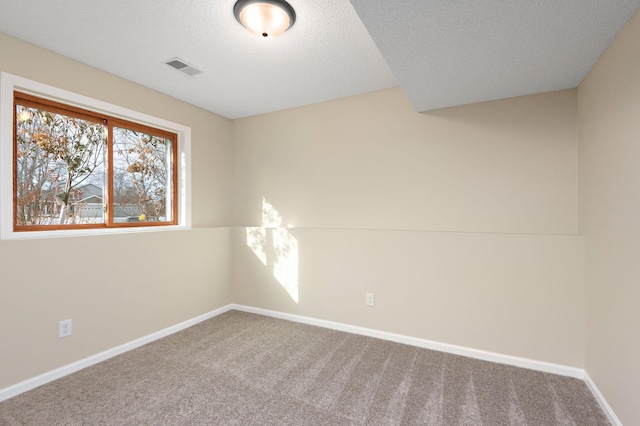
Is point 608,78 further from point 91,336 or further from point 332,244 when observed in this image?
point 91,336

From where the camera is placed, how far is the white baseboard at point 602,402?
5.72 ft

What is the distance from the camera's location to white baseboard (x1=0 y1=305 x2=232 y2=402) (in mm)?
2061

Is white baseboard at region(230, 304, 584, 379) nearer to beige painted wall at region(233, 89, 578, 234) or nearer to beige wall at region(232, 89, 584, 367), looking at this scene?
beige wall at region(232, 89, 584, 367)

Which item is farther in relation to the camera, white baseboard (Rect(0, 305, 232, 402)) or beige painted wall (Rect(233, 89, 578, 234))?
beige painted wall (Rect(233, 89, 578, 234))

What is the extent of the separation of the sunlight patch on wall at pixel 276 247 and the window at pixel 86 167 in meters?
0.87

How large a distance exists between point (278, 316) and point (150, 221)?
1769mm

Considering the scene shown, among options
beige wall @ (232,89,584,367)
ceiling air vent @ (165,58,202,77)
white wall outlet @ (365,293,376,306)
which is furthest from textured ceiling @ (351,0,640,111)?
white wall outlet @ (365,293,376,306)

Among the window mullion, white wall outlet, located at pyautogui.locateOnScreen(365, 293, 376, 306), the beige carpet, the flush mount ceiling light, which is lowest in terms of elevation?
the beige carpet

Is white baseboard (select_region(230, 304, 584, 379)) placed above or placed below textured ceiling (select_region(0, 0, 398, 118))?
below

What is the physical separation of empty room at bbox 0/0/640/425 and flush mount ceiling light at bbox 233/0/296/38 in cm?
1

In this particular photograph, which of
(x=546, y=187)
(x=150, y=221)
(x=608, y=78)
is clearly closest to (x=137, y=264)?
(x=150, y=221)

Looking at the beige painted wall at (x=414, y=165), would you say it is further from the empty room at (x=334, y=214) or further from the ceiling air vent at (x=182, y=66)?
the ceiling air vent at (x=182, y=66)

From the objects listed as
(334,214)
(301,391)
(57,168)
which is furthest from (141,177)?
(301,391)

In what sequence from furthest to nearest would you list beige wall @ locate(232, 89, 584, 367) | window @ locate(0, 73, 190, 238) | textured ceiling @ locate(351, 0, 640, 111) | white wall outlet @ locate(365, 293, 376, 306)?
white wall outlet @ locate(365, 293, 376, 306) → beige wall @ locate(232, 89, 584, 367) → window @ locate(0, 73, 190, 238) → textured ceiling @ locate(351, 0, 640, 111)
